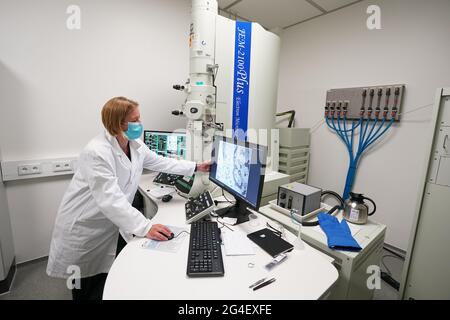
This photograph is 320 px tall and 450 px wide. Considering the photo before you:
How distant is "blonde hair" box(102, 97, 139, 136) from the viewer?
3.71ft

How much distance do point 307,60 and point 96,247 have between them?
2949 mm

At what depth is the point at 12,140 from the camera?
170 cm

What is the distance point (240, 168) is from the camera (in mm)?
1193

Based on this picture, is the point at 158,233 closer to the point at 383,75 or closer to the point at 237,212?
the point at 237,212

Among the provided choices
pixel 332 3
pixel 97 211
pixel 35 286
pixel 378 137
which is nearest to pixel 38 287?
pixel 35 286

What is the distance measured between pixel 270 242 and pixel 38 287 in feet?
5.94

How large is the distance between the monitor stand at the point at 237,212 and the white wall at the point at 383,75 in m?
1.77

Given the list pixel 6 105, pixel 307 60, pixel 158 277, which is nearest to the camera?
pixel 158 277

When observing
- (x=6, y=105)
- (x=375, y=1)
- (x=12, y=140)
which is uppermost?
(x=375, y=1)

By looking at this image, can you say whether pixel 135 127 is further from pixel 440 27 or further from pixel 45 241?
pixel 440 27

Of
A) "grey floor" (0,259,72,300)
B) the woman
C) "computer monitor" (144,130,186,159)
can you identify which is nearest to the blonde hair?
the woman

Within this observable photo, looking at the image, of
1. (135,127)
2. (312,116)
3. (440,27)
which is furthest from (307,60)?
(135,127)

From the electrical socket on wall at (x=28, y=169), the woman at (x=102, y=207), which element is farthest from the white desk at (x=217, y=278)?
the electrical socket on wall at (x=28, y=169)

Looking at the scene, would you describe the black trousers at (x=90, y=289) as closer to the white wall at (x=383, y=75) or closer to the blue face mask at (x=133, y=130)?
the blue face mask at (x=133, y=130)
